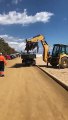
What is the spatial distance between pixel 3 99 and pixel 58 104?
2.30m

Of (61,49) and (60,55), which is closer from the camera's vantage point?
(60,55)

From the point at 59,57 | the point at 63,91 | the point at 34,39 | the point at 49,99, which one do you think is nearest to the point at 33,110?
the point at 49,99

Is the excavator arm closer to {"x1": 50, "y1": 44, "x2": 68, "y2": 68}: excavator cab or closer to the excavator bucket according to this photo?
the excavator bucket

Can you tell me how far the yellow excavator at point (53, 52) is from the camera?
108ft

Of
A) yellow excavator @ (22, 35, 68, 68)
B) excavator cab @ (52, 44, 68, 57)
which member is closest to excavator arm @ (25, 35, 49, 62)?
yellow excavator @ (22, 35, 68, 68)

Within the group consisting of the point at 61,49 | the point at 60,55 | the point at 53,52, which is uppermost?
the point at 61,49

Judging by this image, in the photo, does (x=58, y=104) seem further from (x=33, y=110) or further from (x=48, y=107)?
(x=33, y=110)

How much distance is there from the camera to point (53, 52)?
35.1 metres

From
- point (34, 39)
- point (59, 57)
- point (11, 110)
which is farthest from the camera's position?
point (34, 39)

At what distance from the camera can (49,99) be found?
1209cm

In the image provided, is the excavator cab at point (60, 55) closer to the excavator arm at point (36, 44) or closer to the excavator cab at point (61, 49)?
the excavator cab at point (61, 49)

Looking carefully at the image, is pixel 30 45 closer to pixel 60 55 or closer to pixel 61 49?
pixel 61 49

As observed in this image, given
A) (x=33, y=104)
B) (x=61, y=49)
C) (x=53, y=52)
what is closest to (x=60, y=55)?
(x=61, y=49)

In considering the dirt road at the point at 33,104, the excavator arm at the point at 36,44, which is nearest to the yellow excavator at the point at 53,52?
the excavator arm at the point at 36,44
